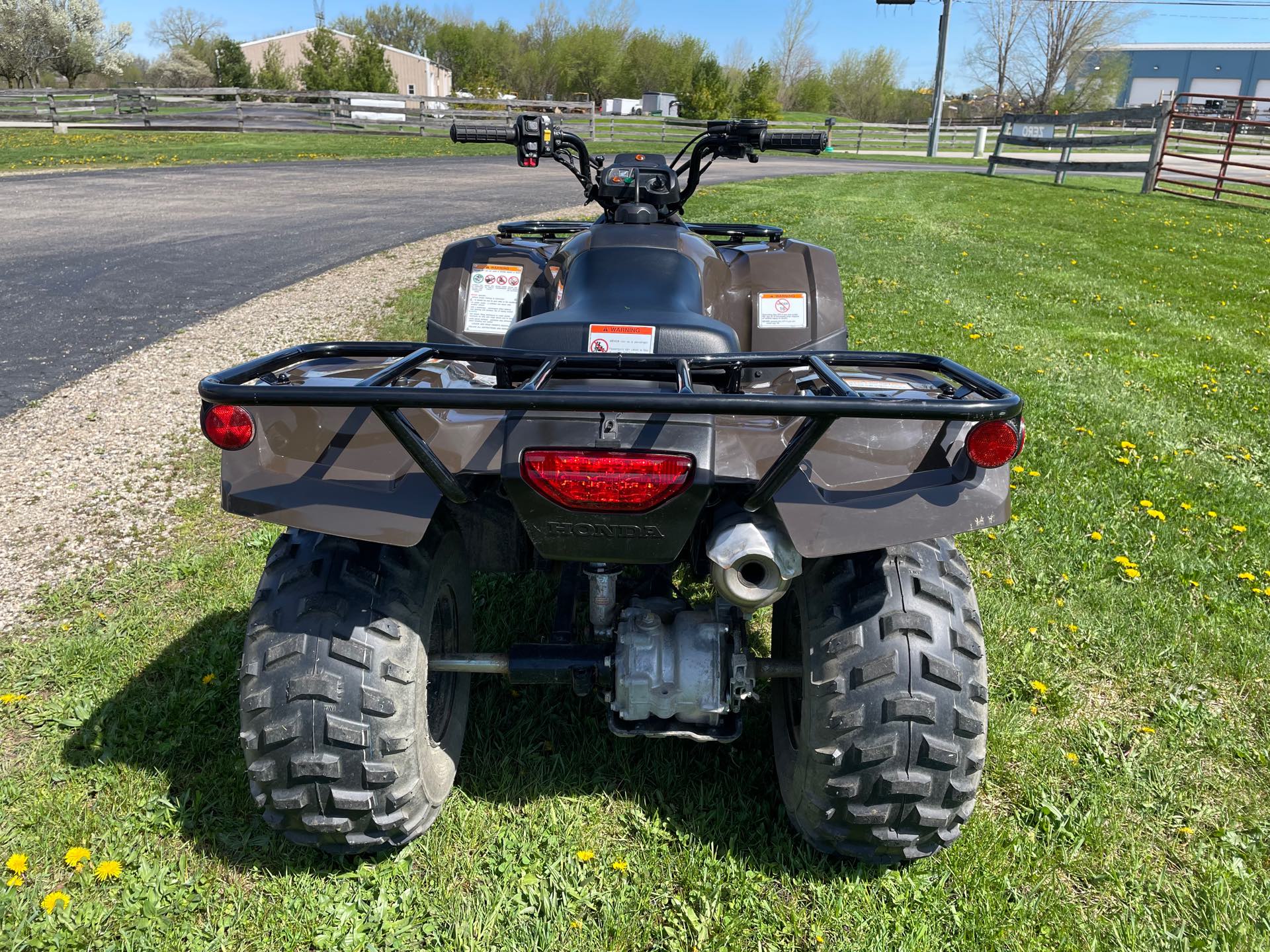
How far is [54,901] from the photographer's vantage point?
2020 millimetres

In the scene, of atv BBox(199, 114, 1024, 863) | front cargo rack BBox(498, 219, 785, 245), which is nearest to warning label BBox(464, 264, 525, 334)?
front cargo rack BBox(498, 219, 785, 245)

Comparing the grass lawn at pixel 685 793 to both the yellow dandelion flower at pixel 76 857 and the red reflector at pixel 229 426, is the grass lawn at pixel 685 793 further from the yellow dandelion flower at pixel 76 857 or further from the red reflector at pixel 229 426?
the red reflector at pixel 229 426

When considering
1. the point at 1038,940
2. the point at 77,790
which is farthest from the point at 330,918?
the point at 1038,940

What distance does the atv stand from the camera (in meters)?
1.70

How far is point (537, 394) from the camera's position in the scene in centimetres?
150

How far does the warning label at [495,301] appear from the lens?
11.4ft

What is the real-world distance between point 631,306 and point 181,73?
259 feet

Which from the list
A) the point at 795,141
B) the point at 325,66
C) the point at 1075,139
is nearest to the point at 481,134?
the point at 795,141

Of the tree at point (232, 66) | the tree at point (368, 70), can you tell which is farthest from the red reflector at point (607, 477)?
the tree at point (232, 66)

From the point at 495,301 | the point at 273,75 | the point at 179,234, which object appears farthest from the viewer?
the point at 273,75

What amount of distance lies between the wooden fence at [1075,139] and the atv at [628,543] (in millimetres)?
20000

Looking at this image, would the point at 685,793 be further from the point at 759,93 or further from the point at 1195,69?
the point at 1195,69

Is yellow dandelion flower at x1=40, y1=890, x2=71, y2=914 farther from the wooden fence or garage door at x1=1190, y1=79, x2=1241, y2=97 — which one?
garage door at x1=1190, y1=79, x2=1241, y2=97

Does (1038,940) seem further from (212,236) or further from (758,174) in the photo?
(758,174)
